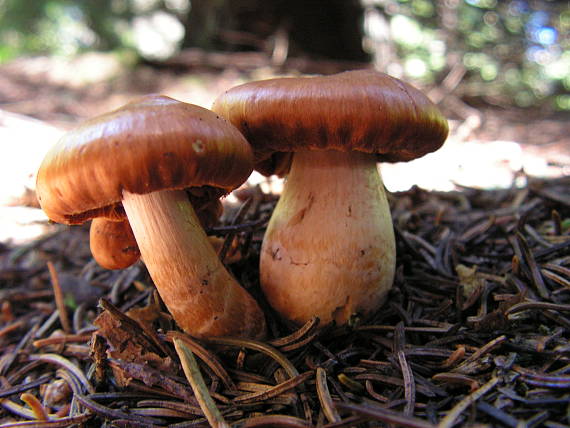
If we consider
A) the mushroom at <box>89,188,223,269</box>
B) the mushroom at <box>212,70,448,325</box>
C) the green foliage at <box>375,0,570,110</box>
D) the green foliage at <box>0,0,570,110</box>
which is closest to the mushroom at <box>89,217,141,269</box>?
the mushroom at <box>89,188,223,269</box>

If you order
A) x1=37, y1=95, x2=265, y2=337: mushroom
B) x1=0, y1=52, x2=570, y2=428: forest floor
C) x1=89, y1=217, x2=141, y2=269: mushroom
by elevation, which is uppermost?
x1=37, y1=95, x2=265, y2=337: mushroom

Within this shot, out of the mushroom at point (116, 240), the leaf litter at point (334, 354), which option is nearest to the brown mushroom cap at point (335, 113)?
the mushroom at point (116, 240)

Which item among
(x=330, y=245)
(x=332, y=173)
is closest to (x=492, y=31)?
(x=332, y=173)

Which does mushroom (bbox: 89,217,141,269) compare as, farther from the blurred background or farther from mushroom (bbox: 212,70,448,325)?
the blurred background

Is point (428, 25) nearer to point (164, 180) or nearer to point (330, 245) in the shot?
point (330, 245)

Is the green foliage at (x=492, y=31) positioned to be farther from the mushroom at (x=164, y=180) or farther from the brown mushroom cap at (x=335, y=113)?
the mushroom at (x=164, y=180)

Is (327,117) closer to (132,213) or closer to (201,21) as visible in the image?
(132,213)
